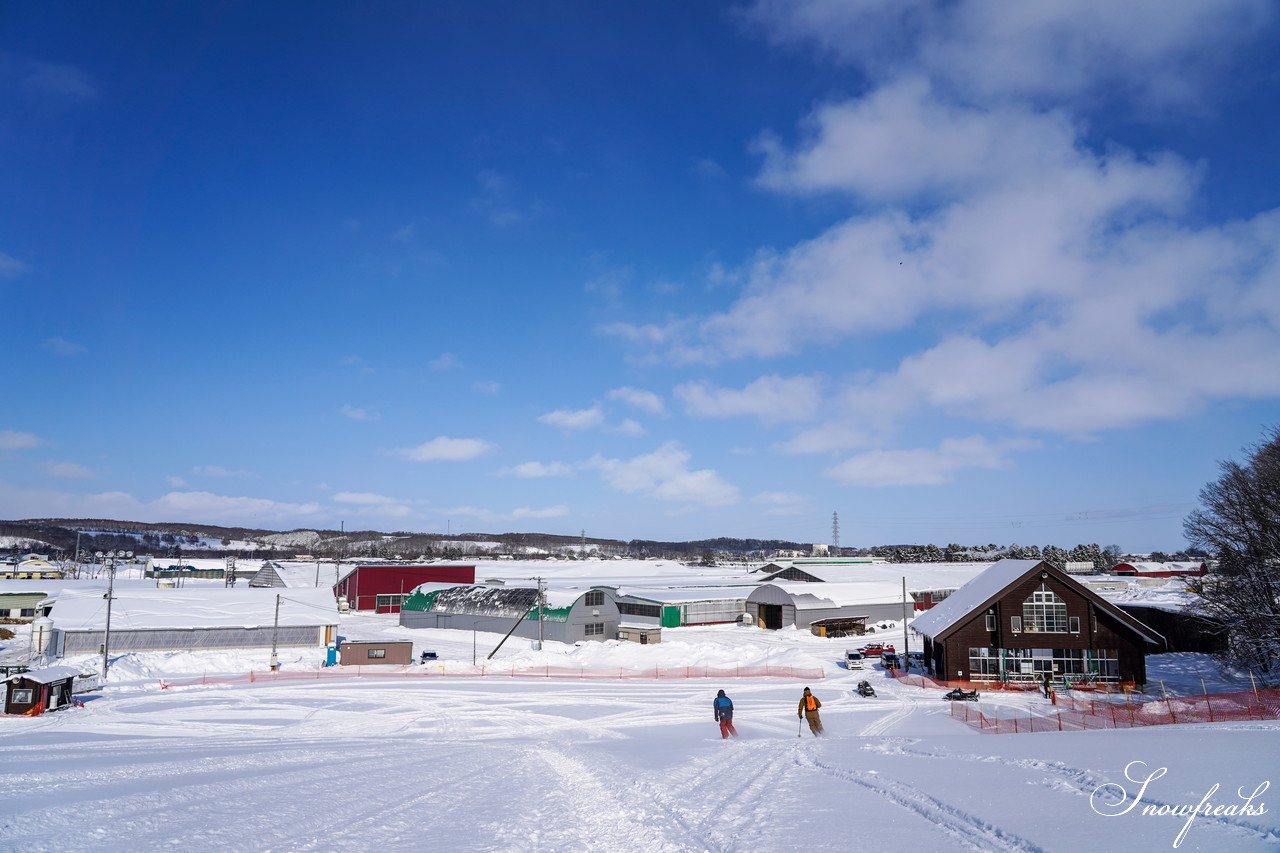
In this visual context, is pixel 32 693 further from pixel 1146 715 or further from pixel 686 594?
pixel 686 594

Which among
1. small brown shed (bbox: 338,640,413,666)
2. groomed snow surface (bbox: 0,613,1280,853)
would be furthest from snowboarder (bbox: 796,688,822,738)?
small brown shed (bbox: 338,640,413,666)

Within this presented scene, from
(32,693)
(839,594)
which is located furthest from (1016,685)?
(32,693)

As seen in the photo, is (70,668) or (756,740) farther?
(70,668)

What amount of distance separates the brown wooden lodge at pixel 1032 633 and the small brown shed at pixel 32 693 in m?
44.2

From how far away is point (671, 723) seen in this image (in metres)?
30.7

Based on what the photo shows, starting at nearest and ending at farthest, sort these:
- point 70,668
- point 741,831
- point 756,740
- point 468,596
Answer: point 741,831 → point 756,740 → point 70,668 → point 468,596

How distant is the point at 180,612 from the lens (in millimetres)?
59969

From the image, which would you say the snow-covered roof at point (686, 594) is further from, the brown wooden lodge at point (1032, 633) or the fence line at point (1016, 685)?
the fence line at point (1016, 685)

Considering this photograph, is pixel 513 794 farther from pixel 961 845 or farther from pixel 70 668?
pixel 70 668

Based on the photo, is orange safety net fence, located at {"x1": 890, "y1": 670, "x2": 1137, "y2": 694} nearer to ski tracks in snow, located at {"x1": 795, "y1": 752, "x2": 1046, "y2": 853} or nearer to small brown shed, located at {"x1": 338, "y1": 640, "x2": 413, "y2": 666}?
ski tracks in snow, located at {"x1": 795, "y1": 752, "x2": 1046, "y2": 853}

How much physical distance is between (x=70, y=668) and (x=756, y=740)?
34563 millimetres

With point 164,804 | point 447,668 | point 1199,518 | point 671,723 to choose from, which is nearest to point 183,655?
point 447,668

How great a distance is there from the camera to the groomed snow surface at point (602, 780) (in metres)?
12.6

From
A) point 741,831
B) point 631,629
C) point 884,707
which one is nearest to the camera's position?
point 741,831
